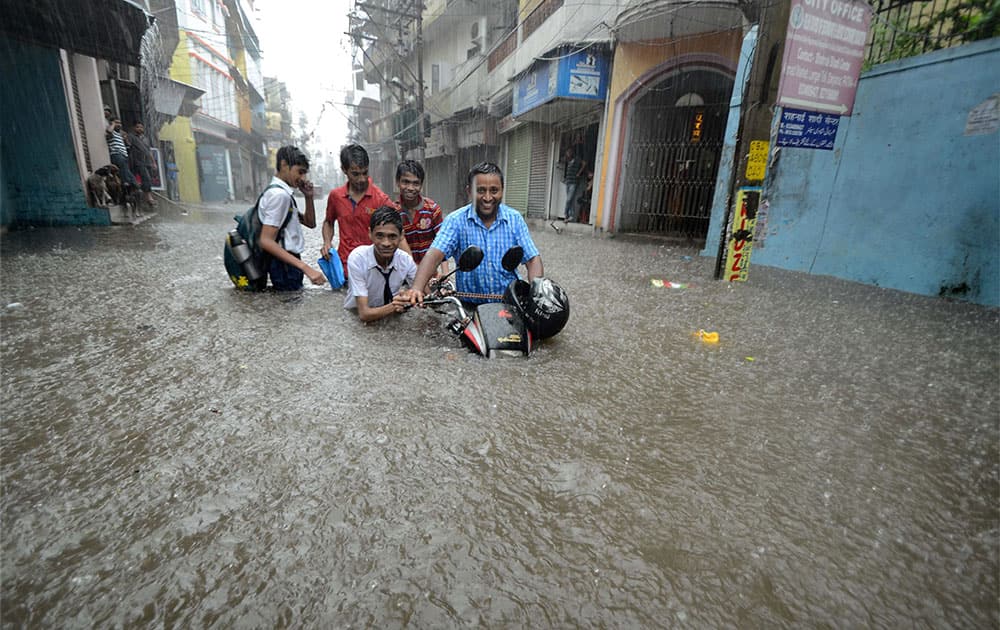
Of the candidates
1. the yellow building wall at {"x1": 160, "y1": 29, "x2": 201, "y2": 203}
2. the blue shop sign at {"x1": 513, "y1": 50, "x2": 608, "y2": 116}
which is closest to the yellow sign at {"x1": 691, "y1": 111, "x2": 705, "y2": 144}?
the blue shop sign at {"x1": 513, "y1": 50, "x2": 608, "y2": 116}

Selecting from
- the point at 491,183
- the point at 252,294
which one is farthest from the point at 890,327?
the point at 252,294

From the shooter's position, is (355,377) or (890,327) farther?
(890,327)

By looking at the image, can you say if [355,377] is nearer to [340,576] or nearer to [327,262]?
[340,576]

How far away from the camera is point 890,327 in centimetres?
387

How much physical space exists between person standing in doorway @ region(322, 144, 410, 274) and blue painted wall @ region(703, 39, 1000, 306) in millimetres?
5587

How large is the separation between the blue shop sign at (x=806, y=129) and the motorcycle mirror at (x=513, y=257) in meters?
3.87

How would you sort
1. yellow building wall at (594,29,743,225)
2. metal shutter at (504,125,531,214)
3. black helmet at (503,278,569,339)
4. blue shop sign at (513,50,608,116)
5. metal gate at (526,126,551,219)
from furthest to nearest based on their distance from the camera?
metal shutter at (504,125,531,214)
metal gate at (526,126,551,219)
blue shop sign at (513,50,608,116)
yellow building wall at (594,29,743,225)
black helmet at (503,278,569,339)

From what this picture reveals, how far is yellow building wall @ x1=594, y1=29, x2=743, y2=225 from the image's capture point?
29.2 feet

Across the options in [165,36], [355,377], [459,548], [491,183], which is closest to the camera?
[459,548]

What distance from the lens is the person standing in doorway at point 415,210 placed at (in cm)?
418

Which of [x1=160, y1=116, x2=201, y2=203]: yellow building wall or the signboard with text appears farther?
[x1=160, y1=116, x2=201, y2=203]: yellow building wall

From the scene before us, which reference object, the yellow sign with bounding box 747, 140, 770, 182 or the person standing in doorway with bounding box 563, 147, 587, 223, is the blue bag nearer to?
the yellow sign with bounding box 747, 140, 770, 182

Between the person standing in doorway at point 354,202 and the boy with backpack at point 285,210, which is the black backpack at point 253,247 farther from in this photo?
the person standing in doorway at point 354,202

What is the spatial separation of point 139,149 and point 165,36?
12.1 m
